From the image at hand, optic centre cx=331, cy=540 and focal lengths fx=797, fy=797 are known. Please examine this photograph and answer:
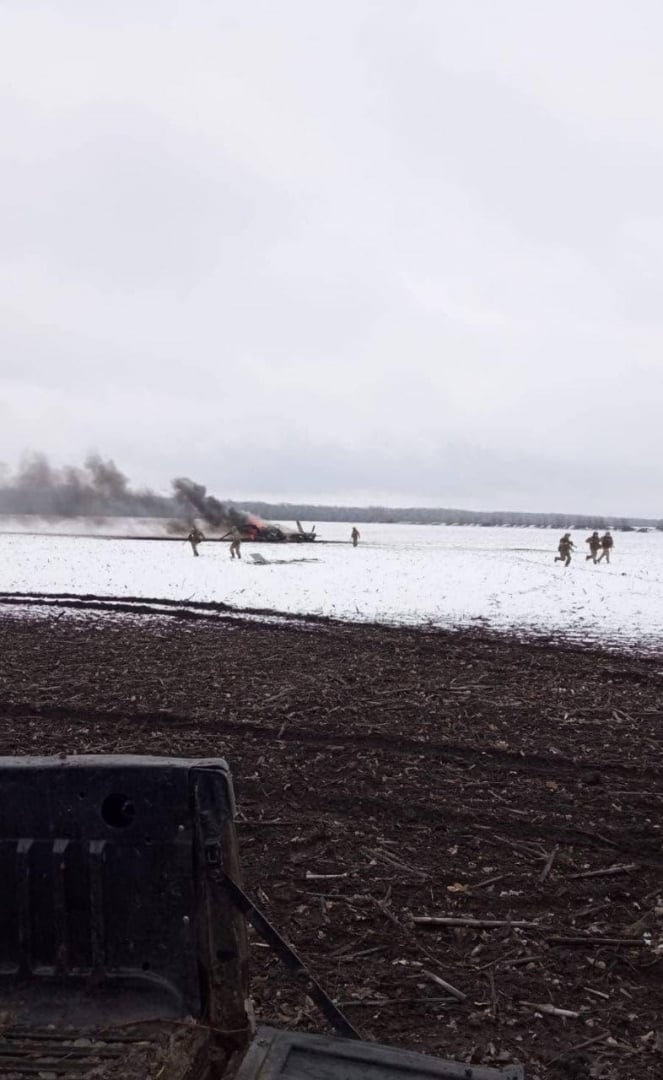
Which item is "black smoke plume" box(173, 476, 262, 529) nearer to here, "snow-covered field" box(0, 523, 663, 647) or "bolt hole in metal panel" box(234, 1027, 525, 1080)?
"snow-covered field" box(0, 523, 663, 647)

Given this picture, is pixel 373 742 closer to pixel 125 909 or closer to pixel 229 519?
pixel 125 909

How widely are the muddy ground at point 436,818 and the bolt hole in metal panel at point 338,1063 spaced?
2.32 feet

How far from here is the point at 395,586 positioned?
25438 millimetres

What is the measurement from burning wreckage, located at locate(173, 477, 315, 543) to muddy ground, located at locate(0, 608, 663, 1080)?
41.8m

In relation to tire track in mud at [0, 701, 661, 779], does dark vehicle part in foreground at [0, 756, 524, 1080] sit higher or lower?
higher

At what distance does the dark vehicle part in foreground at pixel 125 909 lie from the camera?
9.58 feet

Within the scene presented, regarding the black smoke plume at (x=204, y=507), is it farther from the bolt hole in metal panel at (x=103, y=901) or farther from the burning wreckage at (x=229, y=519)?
the bolt hole in metal panel at (x=103, y=901)

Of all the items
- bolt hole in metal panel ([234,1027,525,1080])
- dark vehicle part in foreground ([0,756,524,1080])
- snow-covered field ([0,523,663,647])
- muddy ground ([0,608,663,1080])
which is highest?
dark vehicle part in foreground ([0,756,524,1080])

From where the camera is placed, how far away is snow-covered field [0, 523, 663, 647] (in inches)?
727

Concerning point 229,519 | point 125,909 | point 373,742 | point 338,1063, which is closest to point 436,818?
point 373,742

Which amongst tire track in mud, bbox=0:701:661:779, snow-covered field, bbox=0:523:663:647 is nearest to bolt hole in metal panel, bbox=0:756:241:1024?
tire track in mud, bbox=0:701:661:779

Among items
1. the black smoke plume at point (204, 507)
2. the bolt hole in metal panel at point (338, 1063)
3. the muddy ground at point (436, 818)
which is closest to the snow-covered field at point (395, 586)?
the muddy ground at point (436, 818)

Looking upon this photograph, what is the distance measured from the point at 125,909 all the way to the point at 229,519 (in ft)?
212

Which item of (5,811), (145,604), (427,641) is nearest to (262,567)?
(145,604)
